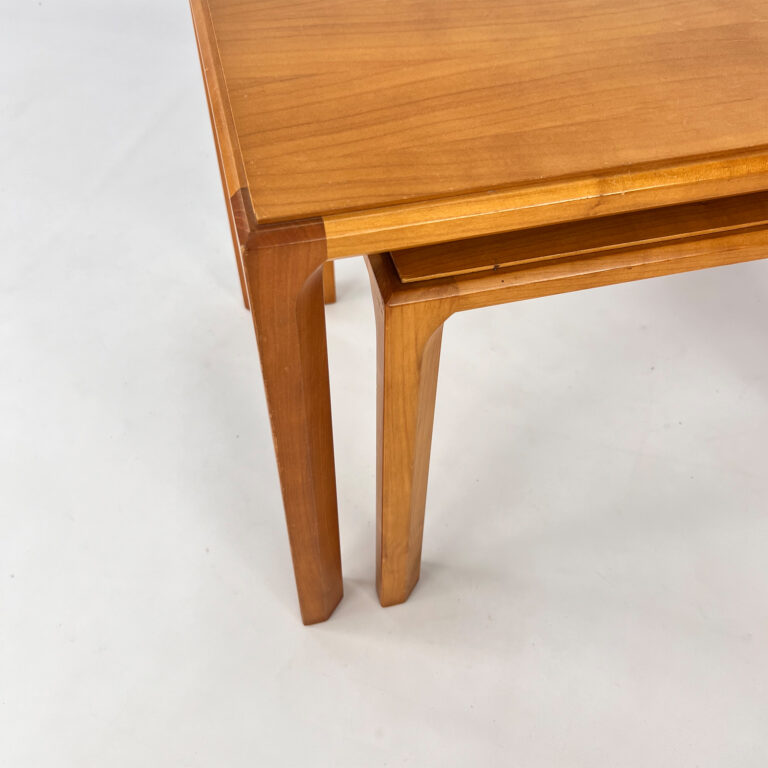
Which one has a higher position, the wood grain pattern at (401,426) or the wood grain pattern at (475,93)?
the wood grain pattern at (475,93)

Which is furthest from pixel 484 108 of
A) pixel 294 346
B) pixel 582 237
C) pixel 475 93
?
pixel 294 346

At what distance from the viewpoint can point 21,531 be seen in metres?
1.07

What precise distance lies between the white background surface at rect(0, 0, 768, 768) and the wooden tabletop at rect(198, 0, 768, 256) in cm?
54

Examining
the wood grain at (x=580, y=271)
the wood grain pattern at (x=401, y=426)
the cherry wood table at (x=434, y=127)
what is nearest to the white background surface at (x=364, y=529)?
the wood grain pattern at (x=401, y=426)

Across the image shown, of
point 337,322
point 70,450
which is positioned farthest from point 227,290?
point 70,450

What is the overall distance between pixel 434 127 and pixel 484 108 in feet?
0.16

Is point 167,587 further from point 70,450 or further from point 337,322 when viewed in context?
point 337,322

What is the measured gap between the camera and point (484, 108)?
67 cm

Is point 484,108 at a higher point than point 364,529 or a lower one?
higher

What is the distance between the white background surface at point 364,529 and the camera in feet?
3.00

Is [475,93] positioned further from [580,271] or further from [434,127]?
[580,271]

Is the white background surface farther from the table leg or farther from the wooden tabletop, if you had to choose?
the wooden tabletop

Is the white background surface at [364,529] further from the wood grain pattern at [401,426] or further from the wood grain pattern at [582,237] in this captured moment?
the wood grain pattern at [582,237]

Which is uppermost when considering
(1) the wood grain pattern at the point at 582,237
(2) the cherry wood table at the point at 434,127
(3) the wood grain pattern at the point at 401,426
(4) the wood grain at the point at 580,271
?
(2) the cherry wood table at the point at 434,127
